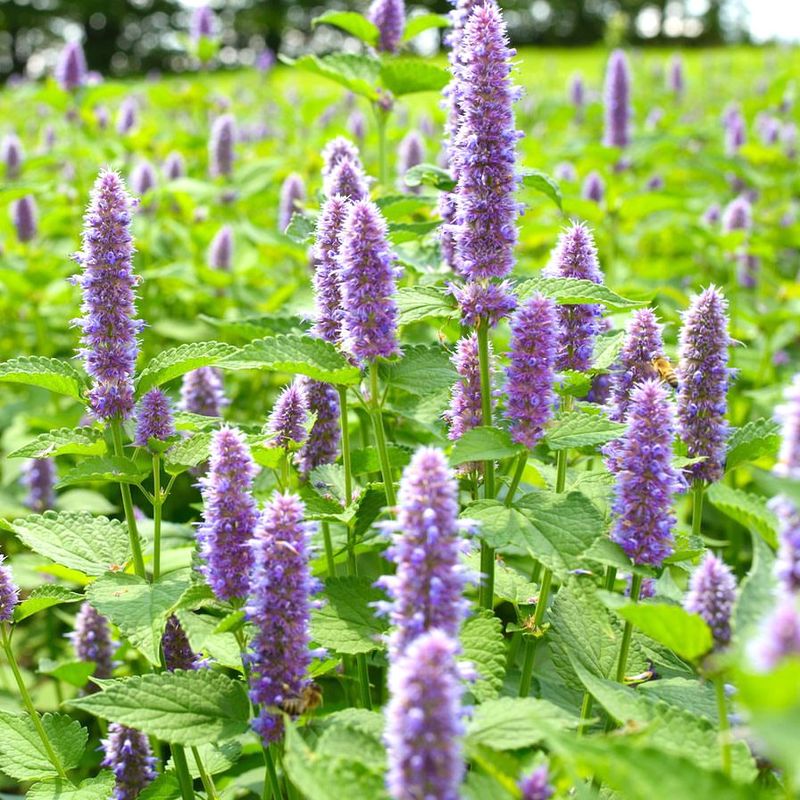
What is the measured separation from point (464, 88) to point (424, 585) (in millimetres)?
1479

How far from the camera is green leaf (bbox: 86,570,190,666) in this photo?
8.78ft

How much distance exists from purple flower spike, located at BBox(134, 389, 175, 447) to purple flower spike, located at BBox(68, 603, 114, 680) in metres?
1.22

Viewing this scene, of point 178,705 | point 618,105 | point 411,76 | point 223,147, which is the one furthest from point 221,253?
point 178,705

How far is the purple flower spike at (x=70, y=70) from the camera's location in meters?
7.96

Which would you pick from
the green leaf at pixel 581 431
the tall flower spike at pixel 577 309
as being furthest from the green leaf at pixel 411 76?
the green leaf at pixel 581 431

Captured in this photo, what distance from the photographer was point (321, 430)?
3404 millimetres

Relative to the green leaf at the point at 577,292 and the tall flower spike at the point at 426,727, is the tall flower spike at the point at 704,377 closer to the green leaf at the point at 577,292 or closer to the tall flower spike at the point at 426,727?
the green leaf at the point at 577,292

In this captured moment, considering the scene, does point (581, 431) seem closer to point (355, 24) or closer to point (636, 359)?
point (636, 359)

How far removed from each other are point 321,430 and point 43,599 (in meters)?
1.02

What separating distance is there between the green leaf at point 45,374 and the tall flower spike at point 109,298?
2.9 inches

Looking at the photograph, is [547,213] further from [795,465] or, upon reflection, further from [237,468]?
[795,465]

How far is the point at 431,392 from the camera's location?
2.95 meters

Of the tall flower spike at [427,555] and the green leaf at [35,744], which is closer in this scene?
the tall flower spike at [427,555]

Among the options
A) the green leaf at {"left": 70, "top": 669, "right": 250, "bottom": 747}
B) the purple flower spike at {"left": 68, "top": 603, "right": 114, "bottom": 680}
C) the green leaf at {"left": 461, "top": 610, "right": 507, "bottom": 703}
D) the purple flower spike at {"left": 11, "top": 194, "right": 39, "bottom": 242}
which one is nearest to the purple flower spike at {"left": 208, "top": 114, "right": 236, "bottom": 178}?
the purple flower spike at {"left": 11, "top": 194, "right": 39, "bottom": 242}
